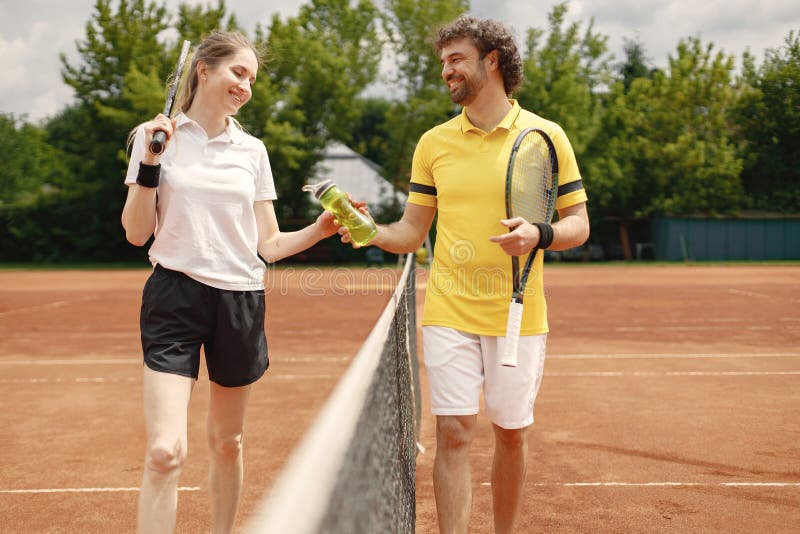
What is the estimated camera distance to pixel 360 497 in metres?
1.49

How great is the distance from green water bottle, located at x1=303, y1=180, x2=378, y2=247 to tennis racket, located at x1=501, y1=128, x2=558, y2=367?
556 millimetres

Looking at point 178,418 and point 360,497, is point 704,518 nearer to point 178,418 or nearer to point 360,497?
point 178,418

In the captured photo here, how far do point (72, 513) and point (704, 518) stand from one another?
3.17m

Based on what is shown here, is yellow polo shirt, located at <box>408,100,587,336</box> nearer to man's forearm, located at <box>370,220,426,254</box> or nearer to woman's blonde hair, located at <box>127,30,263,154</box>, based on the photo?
man's forearm, located at <box>370,220,426,254</box>

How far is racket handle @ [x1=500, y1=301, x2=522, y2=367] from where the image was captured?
3.07m

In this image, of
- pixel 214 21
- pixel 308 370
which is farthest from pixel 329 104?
pixel 308 370

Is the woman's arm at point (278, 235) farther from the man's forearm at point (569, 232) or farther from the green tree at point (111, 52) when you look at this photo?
the green tree at point (111, 52)

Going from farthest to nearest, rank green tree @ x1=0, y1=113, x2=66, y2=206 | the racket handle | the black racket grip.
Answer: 1. green tree @ x1=0, y1=113, x2=66, y2=206
2. the racket handle
3. the black racket grip

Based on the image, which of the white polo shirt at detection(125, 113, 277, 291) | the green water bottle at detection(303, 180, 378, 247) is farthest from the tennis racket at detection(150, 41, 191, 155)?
the green water bottle at detection(303, 180, 378, 247)

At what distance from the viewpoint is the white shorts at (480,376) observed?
10.5 ft

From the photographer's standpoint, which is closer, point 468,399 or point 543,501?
point 468,399

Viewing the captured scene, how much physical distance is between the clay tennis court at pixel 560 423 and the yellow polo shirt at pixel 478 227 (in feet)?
4.10

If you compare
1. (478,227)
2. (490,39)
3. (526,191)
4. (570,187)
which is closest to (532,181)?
(526,191)

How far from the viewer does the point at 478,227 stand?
10.6ft
